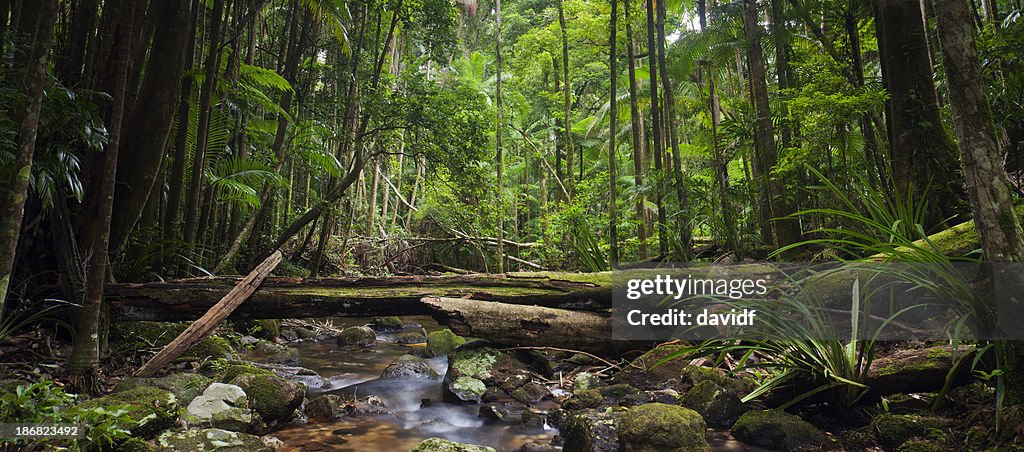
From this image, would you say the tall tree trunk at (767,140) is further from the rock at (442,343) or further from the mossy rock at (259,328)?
the mossy rock at (259,328)

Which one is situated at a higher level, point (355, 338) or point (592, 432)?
point (355, 338)

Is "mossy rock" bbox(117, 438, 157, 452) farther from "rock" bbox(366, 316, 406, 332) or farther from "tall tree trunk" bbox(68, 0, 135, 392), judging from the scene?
"rock" bbox(366, 316, 406, 332)

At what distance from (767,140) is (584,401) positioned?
4.66m

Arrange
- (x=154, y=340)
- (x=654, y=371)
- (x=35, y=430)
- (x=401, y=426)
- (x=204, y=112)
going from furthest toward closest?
1. (x=204, y=112)
2. (x=154, y=340)
3. (x=654, y=371)
4. (x=401, y=426)
5. (x=35, y=430)

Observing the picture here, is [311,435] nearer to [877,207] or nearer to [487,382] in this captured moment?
[487,382]

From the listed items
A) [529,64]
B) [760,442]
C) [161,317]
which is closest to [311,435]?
[161,317]

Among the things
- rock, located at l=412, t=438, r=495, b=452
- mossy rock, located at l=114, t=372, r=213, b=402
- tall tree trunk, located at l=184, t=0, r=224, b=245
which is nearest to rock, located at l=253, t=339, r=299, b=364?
tall tree trunk, located at l=184, t=0, r=224, b=245

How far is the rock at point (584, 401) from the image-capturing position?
4.60 meters

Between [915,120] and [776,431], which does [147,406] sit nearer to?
[776,431]

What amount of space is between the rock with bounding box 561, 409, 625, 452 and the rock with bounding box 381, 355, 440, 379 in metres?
3.08

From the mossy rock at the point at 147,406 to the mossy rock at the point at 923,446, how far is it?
4.44 metres

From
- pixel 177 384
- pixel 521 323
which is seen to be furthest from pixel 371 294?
pixel 177 384

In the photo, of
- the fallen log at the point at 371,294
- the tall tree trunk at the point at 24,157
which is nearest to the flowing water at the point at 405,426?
the fallen log at the point at 371,294

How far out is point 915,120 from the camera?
489 cm
